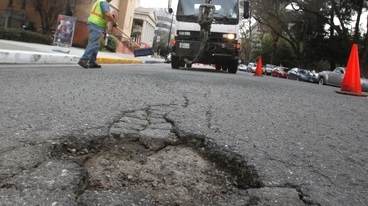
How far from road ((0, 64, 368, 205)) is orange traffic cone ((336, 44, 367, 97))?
4499 millimetres

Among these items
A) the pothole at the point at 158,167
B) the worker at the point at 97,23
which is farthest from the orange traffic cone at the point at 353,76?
the pothole at the point at 158,167

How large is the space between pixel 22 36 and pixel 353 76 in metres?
15.5

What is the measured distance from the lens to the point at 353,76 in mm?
7961

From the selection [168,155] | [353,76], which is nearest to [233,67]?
[353,76]

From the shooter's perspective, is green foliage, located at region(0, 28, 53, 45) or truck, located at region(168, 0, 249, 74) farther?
green foliage, located at region(0, 28, 53, 45)

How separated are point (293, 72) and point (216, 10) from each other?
757 inches

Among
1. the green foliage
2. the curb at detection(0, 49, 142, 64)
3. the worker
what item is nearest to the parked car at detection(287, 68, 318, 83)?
the green foliage

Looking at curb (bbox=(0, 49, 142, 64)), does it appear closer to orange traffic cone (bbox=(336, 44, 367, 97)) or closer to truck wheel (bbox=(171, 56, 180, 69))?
truck wheel (bbox=(171, 56, 180, 69))

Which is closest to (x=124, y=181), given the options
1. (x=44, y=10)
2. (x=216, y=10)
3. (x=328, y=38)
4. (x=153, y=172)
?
(x=153, y=172)

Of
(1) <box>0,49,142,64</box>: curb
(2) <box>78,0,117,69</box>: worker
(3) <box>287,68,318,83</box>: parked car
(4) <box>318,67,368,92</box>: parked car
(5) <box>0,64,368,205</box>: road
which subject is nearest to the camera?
(5) <box>0,64,368,205</box>: road

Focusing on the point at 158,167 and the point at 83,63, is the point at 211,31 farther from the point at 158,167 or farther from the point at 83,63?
the point at 158,167

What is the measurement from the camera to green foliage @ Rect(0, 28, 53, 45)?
16.8 metres

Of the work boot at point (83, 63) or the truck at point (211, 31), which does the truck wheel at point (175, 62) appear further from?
the work boot at point (83, 63)

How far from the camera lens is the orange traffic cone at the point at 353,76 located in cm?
778
